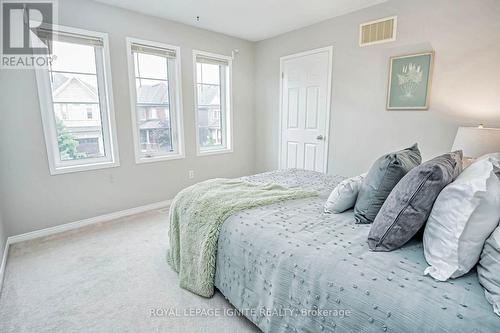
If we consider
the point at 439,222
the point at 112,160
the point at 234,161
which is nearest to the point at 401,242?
the point at 439,222

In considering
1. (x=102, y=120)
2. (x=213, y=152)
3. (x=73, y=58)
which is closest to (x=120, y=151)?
(x=102, y=120)

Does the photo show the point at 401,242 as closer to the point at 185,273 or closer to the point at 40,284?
the point at 185,273

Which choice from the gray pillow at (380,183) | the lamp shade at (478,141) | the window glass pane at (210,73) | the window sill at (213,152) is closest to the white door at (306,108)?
the window sill at (213,152)

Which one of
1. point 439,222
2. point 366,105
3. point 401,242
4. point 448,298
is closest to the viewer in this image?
point 448,298

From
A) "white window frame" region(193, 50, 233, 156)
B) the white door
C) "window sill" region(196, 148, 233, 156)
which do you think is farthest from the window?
the white door

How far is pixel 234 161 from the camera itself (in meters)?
4.49

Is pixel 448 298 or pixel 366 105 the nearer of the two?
pixel 448 298

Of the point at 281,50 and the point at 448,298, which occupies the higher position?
the point at 281,50

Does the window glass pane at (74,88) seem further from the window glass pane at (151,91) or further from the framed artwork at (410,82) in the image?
the framed artwork at (410,82)

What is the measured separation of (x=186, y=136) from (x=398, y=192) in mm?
3142

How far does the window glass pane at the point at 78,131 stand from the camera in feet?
9.31

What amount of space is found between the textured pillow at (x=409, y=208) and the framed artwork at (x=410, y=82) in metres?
1.94

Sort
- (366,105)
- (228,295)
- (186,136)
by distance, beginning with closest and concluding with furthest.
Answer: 1. (228,295)
2. (366,105)
3. (186,136)

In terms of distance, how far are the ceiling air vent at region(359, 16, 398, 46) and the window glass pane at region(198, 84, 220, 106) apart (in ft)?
7.24
